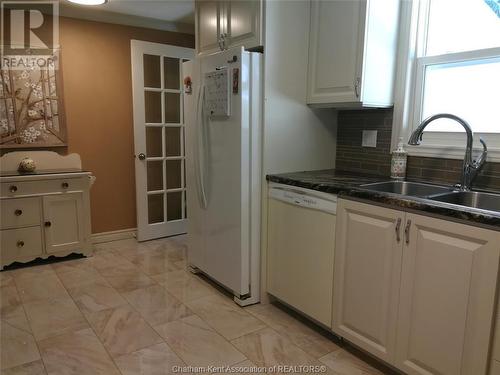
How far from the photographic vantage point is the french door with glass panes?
3.69 m

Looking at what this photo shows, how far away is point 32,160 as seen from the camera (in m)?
3.31

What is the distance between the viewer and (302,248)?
7.38 feet

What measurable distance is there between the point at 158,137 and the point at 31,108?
1133 millimetres

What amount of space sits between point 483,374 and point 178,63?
138 inches

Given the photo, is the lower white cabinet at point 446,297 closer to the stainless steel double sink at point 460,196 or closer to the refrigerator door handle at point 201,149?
the stainless steel double sink at point 460,196

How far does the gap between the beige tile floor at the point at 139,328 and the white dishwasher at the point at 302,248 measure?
179 mm

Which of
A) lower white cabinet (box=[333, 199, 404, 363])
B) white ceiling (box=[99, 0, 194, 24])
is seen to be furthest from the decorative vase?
lower white cabinet (box=[333, 199, 404, 363])

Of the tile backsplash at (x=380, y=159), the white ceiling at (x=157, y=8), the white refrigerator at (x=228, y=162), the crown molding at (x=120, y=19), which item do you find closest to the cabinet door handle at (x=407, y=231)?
the tile backsplash at (x=380, y=159)

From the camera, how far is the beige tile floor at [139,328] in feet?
6.43

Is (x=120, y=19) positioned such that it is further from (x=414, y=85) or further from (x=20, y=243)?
(x=414, y=85)

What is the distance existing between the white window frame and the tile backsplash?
0.18 feet

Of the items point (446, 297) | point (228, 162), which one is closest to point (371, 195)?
point (446, 297)

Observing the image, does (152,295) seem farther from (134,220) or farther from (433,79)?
(433,79)

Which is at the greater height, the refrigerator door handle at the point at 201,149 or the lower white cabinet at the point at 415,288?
the refrigerator door handle at the point at 201,149
